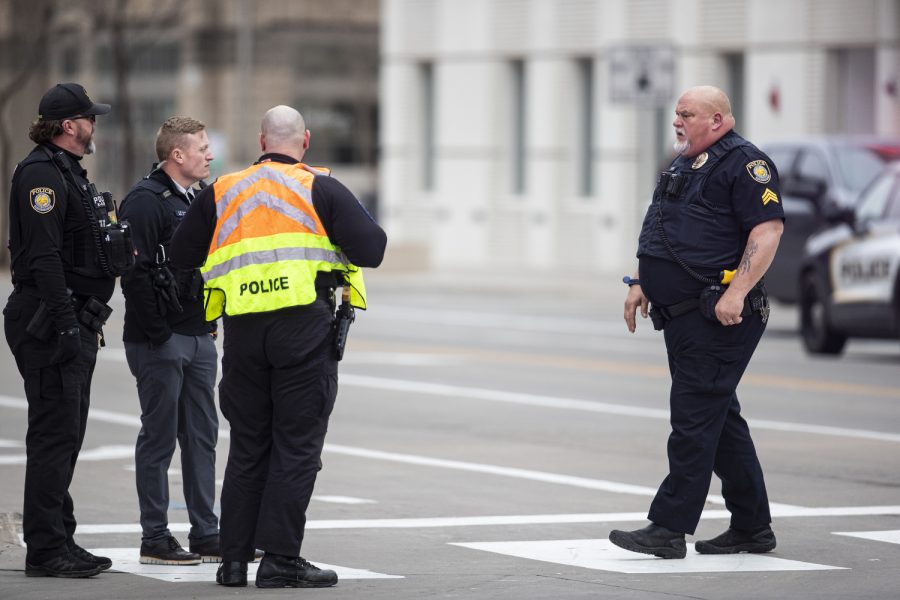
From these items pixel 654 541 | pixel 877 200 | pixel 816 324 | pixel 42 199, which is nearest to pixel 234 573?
pixel 42 199

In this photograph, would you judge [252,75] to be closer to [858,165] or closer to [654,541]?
[858,165]

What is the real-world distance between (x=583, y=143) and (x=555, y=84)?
1.13 metres

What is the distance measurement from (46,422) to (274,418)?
3.15ft

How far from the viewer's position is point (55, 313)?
800 centimetres

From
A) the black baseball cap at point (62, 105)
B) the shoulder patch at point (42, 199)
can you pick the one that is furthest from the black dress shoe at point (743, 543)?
the black baseball cap at point (62, 105)

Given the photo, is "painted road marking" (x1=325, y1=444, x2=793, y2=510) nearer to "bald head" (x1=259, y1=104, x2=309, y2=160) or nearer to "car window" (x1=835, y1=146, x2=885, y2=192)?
"bald head" (x1=259, y1=104, x2=309, y2=160)

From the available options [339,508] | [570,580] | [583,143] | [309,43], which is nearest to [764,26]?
[583,143]

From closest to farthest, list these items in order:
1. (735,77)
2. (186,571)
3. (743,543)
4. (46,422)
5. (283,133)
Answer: (283,133) < (46,422) < (186,571) < (743,543) < (735,77)

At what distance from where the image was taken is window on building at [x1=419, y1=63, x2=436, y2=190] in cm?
3912

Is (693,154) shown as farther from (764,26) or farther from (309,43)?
(309,43)

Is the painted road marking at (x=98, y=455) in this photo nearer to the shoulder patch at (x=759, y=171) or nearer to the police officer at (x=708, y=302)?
the police officer at (x=708, y=302)

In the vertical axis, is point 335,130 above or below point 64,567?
Result: above

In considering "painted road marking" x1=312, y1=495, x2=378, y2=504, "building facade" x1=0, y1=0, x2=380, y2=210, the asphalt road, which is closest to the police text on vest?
the asphalt road

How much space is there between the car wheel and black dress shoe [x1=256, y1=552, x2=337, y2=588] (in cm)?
1163
